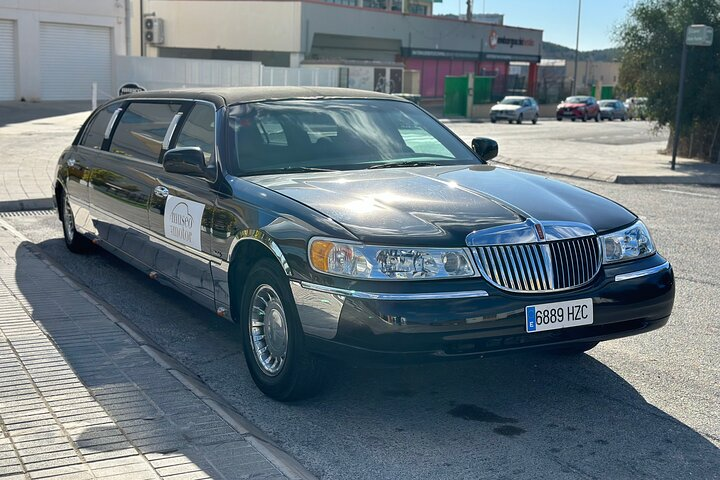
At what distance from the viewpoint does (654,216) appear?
12.1 m

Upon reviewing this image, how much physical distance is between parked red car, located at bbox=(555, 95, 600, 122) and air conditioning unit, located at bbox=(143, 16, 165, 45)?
23.6 meters

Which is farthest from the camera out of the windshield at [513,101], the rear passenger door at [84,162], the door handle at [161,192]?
the windshield at [513,101]

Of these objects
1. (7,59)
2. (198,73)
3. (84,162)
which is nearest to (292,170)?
(84,162)

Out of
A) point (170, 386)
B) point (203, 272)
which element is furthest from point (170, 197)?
point (170, 386)

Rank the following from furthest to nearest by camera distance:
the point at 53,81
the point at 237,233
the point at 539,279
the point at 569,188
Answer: the point at 53,81 → the point at 569,188 → the point at 237,233 → the point at 539,279

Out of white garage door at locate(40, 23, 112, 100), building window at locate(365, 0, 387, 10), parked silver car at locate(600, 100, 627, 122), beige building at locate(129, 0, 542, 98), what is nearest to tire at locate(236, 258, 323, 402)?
white garage door at locate(40, 23, 112, 100)

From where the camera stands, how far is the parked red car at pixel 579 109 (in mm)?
52594

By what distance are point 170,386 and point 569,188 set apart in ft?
8.39

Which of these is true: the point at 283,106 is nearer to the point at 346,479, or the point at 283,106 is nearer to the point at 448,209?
the point at 448,209

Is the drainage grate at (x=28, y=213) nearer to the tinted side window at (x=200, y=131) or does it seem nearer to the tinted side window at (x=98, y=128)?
the tinted side window at (x=98, y=128)

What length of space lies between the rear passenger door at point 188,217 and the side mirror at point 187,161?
61 millimetres

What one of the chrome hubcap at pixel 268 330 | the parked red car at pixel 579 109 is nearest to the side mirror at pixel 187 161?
the chrome hubcap at pixel 268 330

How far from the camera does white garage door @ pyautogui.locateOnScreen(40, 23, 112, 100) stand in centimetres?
3606

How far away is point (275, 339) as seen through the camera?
499 cm
